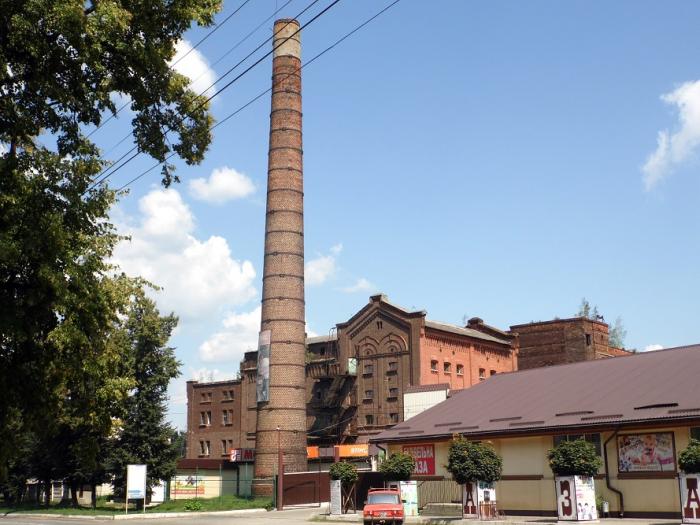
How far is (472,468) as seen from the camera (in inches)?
1083

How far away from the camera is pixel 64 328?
44.2ft

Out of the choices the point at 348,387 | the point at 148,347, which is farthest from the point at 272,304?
the point at 348,387

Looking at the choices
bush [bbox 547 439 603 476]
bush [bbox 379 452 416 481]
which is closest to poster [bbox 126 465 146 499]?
bush [bbox 379 452 416 481]

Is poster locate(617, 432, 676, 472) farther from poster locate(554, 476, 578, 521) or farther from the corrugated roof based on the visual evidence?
the corrugated roof

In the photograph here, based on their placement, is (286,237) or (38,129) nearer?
(38,129)

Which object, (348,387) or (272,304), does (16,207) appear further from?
(348,387)

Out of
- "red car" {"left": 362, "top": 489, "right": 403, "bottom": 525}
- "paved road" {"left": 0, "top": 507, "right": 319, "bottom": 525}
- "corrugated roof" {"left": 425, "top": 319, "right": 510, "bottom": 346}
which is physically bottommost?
"paved road" {"left": 0, "top": 507, "right": 319, "bottom": 525}

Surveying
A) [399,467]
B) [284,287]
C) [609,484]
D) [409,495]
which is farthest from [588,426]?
[284,287]

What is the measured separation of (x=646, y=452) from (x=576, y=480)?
3758 mm

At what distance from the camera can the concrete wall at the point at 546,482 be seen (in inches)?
1033

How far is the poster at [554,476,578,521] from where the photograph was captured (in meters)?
24.8

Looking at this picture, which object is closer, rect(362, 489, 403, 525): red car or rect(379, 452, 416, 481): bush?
rect(362, 489, 403, 525): red car

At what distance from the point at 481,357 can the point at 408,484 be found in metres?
37.6

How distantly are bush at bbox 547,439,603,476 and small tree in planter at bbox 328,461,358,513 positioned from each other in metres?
12.7
